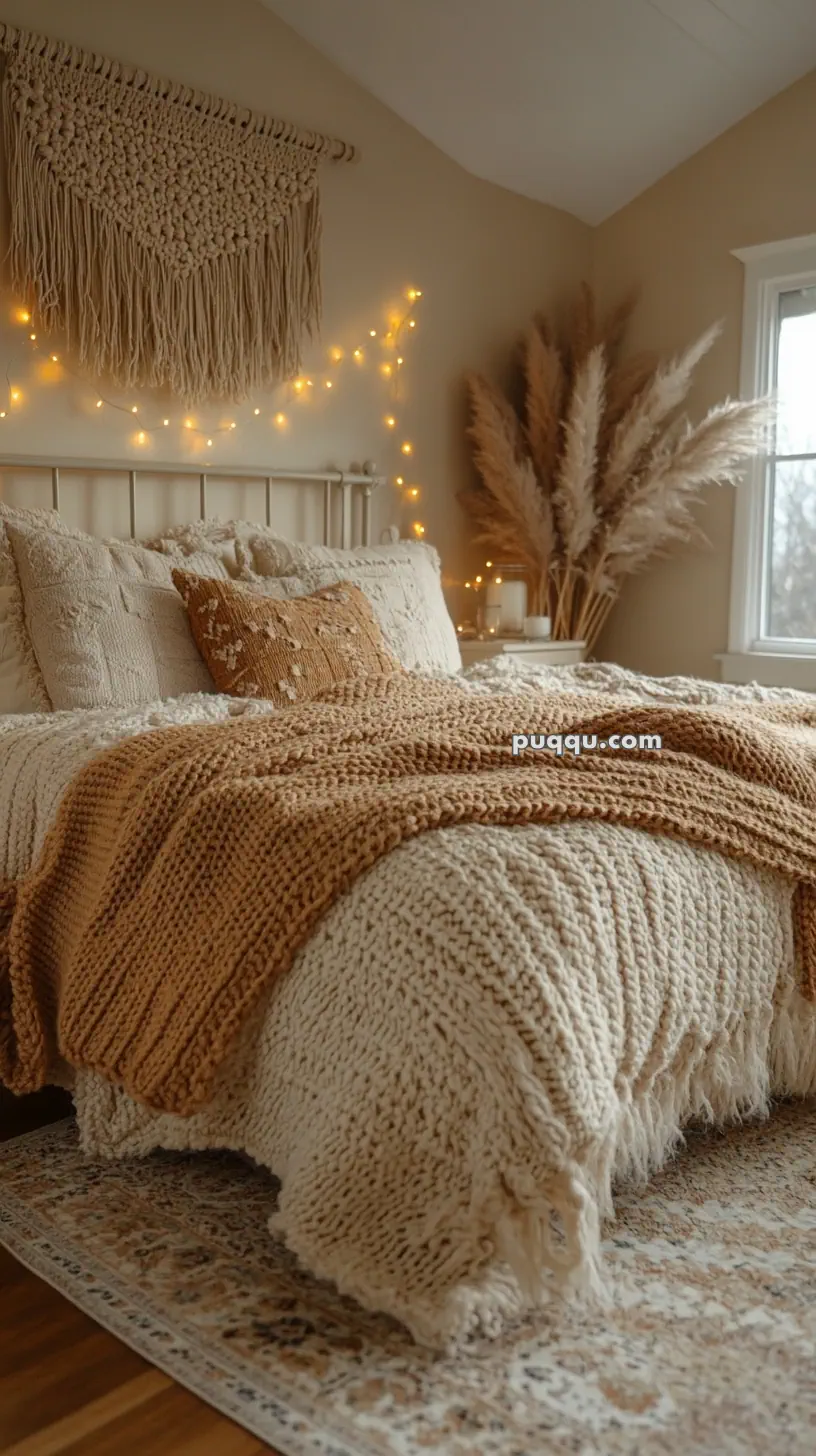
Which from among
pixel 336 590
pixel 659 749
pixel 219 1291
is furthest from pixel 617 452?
pixel 219 1291

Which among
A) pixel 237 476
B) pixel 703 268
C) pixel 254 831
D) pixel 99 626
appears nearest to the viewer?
pixel 254 831

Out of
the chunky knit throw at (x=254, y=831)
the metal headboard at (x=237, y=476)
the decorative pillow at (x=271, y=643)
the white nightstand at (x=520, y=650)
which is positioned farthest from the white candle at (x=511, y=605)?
the chunky knit throw at (x=254, y=831)

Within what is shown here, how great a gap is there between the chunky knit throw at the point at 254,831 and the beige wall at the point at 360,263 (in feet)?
4.62

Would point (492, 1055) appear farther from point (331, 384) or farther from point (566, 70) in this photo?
point (566, 70)

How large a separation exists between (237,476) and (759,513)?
1560 millimetres

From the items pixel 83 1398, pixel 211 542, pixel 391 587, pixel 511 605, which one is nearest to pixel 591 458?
pixel 511 605

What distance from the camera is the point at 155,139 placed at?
2.93 meters

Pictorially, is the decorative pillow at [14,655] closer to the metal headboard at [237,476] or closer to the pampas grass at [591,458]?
the metal headboard at [237,476]

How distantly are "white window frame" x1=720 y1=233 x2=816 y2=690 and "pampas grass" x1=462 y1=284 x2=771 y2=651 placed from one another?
11 cm

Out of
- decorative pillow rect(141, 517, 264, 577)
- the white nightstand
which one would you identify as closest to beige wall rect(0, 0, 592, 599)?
decorative pillow rect(141, 517, 264, 577)

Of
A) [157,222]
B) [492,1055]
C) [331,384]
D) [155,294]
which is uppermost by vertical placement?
[157,222]

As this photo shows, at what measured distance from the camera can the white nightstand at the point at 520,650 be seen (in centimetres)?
360

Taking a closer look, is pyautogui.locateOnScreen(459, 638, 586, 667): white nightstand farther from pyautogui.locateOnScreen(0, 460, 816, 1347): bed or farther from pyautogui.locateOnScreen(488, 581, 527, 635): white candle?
pyautogui.locateOnScreen(0, 460, 816, 1347): bed

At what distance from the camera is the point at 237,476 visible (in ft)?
10.7
